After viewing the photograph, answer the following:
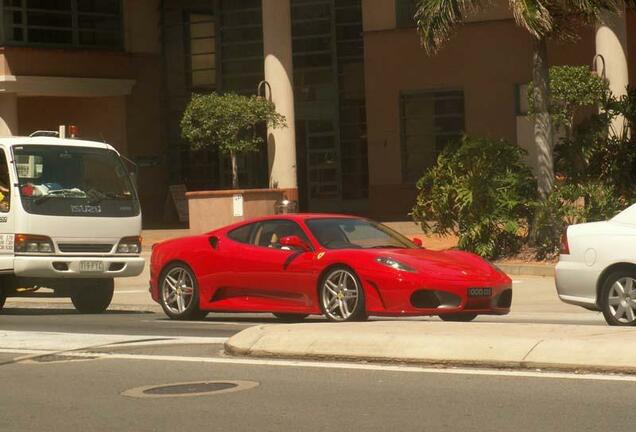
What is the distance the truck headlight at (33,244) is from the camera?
18859mm

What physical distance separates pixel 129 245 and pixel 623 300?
7.31 metres

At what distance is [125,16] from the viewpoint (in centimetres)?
4400

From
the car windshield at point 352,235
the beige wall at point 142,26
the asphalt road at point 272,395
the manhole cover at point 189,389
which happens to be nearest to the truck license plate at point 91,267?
the car windshield at point 352,235

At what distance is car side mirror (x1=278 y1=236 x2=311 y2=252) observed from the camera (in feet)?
54.7

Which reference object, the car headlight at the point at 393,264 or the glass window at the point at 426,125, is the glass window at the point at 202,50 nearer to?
the glass window at the point at 426,125

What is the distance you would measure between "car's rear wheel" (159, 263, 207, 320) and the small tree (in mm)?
17107

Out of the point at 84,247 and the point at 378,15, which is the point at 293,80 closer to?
the point at 378,15

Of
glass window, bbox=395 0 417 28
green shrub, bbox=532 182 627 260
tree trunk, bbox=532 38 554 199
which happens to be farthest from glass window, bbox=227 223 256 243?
glass window, bbox=395 0 417 28

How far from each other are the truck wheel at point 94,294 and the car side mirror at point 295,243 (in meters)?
4.40

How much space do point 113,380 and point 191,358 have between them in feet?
4.44

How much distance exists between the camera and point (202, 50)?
45250 millimetres

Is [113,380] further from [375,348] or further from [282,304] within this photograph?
[282,304]

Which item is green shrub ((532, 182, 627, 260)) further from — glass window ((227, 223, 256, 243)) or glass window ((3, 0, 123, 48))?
glass window ((3, 0, 123, 48))

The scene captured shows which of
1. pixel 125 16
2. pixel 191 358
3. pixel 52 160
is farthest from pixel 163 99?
pixel 191 358
